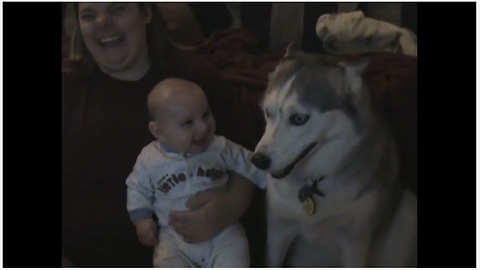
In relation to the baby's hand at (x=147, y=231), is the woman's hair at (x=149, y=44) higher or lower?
higher

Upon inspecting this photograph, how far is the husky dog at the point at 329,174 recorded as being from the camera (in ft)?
5.04

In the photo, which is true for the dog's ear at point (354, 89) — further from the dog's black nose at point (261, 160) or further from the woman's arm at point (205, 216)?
the woman's arm at point (205, 216)

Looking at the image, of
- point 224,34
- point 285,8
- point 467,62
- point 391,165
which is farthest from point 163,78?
point 467,62

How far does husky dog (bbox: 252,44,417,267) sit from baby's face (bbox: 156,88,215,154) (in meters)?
0.13

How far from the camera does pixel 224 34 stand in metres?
1.60

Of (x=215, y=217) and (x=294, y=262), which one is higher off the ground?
(x=215, y=217)

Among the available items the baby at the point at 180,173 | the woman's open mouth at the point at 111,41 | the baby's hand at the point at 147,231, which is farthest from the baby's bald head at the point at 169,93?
the baby's hand at the point at 147,231

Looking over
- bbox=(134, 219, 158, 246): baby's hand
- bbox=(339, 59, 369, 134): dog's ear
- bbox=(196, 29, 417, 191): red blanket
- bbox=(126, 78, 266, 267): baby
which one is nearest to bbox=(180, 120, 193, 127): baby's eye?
bbox=(126, 78, 266, 267): baby

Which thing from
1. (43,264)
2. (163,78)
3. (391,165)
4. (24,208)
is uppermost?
(163,78)

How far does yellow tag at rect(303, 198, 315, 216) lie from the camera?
5.13 feet

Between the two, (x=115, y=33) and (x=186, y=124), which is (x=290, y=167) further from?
(x=115, y=33)

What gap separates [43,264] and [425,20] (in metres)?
1.08

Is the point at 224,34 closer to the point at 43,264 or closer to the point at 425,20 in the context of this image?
the point at 425,20

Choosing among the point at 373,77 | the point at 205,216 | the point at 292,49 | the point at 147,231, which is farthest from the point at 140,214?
the point at 373,77
